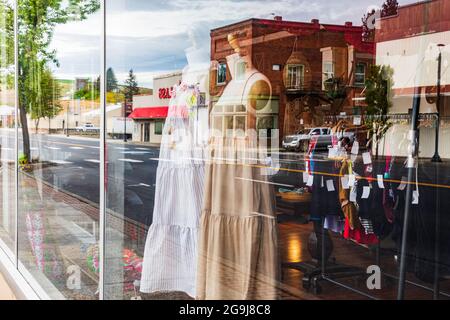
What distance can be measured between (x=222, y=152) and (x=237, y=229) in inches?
13.9

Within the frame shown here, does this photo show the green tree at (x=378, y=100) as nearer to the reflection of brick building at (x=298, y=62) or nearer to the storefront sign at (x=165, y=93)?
the reflection of brick building at (x=298, y=62)

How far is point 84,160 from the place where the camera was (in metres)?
3.46

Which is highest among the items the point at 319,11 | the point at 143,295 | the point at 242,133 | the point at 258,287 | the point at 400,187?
the point at 319,11

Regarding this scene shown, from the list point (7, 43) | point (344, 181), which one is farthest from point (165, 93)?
point (7, 43)

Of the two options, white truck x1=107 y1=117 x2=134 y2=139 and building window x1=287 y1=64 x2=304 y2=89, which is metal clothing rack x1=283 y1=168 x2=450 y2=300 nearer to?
building window x1=287 y1=64 x2=304 y2=89

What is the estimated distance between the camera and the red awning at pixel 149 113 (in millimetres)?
2893

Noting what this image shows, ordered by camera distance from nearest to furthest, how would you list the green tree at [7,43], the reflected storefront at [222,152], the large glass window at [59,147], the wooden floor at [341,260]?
the reflected storefront at [222,152] < the large glass window at [59,147] < the wooden floor at [341,260] < the green tree at [7,43]

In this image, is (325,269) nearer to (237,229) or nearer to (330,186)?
(330,186)

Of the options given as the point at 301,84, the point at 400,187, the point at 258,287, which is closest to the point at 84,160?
the point at 301,84

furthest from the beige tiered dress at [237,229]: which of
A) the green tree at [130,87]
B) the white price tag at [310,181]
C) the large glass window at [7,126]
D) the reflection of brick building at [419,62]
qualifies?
the large glass window at [7,126]

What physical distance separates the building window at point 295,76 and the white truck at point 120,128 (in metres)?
0.88

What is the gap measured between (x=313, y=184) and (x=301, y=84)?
0.78 m

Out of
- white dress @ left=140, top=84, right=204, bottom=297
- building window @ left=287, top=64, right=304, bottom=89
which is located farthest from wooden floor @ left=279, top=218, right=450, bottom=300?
building window @ left=287, top=64, right=304, bottom=89
